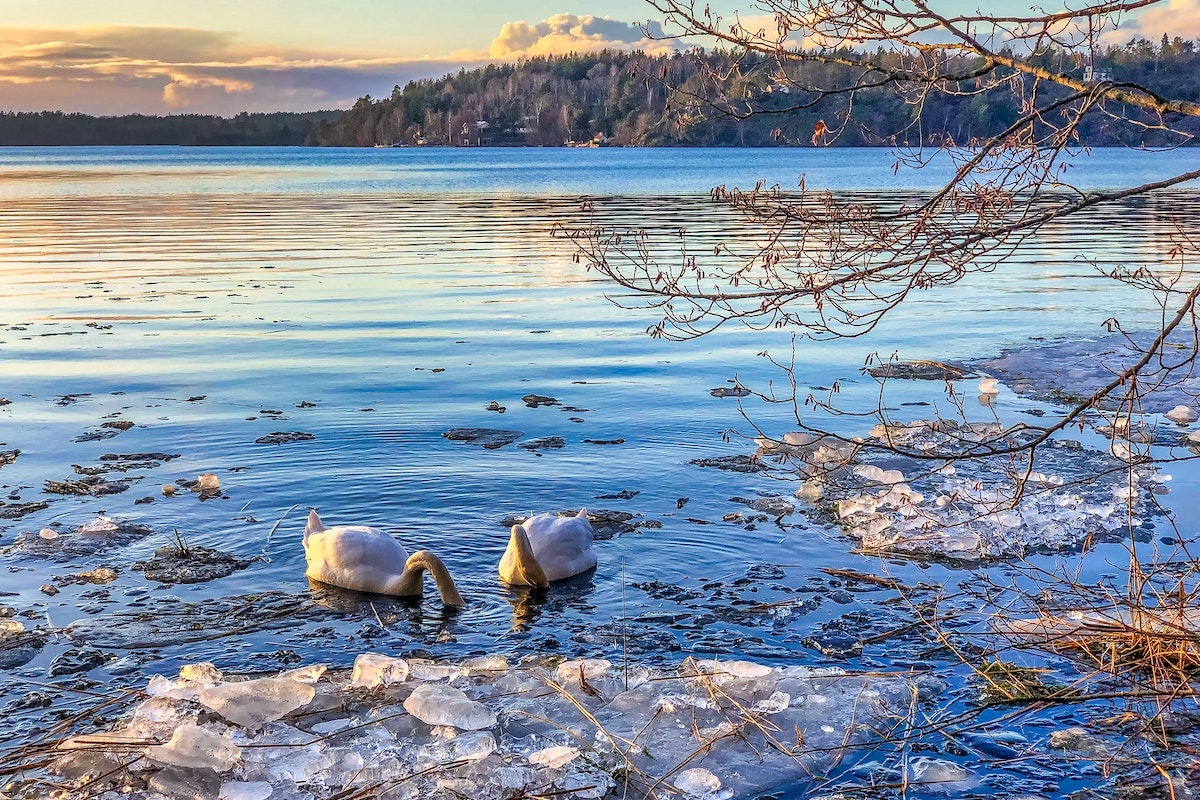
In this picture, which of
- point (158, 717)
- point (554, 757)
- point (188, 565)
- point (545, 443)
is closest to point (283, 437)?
point (545, 443)

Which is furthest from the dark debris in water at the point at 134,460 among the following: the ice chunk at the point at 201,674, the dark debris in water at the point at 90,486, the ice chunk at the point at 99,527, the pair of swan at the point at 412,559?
the ice chunk at the point at 201,674

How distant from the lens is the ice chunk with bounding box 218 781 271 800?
179 inches

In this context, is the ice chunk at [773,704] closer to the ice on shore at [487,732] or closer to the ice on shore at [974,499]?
the ice on shore at [487,732]

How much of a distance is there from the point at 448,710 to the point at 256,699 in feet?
2.89

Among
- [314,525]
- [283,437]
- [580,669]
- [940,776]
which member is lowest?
Result: [940,776]

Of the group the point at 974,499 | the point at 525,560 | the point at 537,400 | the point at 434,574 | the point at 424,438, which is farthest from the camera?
the point at 537,400

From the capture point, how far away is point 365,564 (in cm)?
695

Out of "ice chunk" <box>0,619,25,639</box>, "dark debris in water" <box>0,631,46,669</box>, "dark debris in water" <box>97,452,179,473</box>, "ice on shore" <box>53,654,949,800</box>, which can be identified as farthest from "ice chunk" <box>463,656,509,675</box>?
"dark debris in water" <box>97,452,179,473</box>

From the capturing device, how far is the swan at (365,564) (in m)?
6.88

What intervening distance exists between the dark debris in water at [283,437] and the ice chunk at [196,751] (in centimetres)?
589

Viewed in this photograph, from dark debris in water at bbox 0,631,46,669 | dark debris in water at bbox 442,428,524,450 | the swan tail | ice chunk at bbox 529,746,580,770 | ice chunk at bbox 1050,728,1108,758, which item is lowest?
ice chunk at bbox 1050,728,1108,758

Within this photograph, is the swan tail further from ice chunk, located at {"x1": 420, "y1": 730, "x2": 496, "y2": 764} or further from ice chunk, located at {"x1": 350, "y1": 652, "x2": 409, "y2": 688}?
ice chunk, located at {"x1": 420, "y1": 730, "x2": 496, "y2": 764}

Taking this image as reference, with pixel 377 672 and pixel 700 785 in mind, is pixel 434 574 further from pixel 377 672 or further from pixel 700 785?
pixel 700 785

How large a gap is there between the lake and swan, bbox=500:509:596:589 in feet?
0.43
